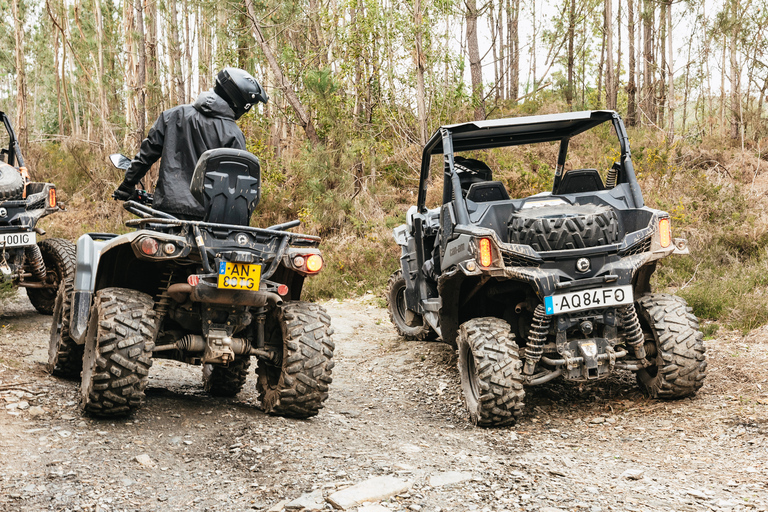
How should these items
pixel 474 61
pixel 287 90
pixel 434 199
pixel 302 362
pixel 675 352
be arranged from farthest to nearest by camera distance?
pixel 287 90 → pixel 434 199 → pixel 474 61 → pixel 675 352 → pixel 302 362

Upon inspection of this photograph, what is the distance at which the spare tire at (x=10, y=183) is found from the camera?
752 centimetres

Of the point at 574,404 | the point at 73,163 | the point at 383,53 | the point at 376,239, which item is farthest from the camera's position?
the point at 73,163

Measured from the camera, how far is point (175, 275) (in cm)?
465

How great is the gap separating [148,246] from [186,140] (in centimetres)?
103

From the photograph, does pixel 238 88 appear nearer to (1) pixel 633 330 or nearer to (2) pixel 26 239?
(1) pixel 633 330

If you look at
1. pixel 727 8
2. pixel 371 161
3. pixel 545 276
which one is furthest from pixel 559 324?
pixel 727 8

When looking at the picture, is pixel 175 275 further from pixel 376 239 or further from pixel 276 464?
pixel 376 239

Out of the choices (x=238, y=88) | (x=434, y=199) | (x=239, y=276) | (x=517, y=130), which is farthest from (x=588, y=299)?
(x=434, y=199)

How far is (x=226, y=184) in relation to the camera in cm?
438

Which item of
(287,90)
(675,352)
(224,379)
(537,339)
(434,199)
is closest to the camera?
(537,339)

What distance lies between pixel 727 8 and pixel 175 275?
48.0 ft

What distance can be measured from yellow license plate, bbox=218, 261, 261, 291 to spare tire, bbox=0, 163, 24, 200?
4541 mm

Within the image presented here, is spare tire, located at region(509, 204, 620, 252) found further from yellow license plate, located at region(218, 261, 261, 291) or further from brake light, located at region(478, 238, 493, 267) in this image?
yellow license plate, located at region(218, 261, 261, 291)

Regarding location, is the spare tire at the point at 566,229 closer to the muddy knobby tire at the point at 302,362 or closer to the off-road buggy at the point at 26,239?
the muddy knobby tire at the point at 302,362
